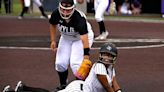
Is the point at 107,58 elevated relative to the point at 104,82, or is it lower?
elevated

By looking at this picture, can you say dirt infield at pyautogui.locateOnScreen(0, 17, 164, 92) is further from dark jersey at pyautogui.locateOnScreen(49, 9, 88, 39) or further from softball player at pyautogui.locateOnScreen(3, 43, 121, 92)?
softball player at pyautogui.locateOnScreen(3, 43, 121, 92)

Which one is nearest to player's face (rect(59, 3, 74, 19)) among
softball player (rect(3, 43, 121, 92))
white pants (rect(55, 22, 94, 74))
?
white pants (rect(55, 22, 94, 74))

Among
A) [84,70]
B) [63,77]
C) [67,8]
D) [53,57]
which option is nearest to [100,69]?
[84,70]

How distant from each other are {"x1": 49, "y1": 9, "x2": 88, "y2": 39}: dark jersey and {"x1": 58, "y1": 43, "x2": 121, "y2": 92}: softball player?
1270mm

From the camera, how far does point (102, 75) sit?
661 cm

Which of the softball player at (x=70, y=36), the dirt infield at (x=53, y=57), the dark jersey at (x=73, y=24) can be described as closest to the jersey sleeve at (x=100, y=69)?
the softball player at (x=70, y=36)

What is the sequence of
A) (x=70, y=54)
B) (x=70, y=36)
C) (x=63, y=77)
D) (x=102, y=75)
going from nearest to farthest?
(x=102, y=75) → (x=70, y=36) → (x=70, y=54) → (x=63, y=77)

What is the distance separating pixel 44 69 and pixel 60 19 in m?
2.91

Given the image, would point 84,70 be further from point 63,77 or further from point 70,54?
point 63,77

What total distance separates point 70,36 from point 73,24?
0.41 m

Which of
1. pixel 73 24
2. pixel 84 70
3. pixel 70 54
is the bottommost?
pixel 70 54

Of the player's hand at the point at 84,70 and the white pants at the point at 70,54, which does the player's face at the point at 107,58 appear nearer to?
the player's hand at the point at 84,70

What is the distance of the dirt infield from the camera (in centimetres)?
969

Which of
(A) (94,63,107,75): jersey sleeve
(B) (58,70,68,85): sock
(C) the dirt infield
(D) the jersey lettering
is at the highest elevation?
(D) the jersey lettering
